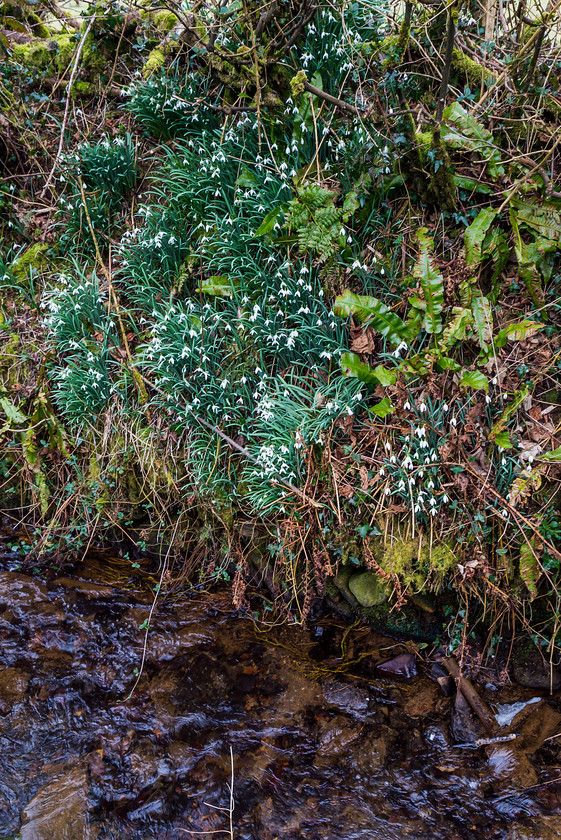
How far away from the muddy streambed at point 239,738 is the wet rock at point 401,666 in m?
0.02

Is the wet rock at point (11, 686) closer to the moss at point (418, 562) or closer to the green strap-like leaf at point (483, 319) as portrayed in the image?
the moss at point (418, 562)

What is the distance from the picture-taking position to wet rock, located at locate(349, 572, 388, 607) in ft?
10.3

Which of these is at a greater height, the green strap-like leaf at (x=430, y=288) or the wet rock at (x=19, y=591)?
the green strap-like leaf at (x=430, y=288)

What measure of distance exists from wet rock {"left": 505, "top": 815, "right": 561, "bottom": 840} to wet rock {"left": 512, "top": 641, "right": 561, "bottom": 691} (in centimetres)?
67

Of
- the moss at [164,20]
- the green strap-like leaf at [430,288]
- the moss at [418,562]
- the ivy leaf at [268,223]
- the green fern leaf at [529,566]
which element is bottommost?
the moss at [418,562]

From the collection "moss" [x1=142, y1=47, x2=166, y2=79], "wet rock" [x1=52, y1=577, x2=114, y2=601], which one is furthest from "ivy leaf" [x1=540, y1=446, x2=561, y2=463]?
"moss" [x1=142, y1=47, x2=166, y2=79]

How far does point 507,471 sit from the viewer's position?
2770mm

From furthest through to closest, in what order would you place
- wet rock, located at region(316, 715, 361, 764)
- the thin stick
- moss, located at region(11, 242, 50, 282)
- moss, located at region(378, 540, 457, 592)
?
moss, located at region(11, 242, 50, 282), the thin stick, moss, located at region(378, 540, 457, 592), wet rock, located at region(316, 715, 361, 764)

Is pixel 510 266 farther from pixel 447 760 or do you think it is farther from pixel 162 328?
pixel 447 760

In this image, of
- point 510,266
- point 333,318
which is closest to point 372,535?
point 333,318

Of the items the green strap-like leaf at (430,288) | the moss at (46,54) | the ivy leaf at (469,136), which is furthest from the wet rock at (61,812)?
the moss at (46,54)

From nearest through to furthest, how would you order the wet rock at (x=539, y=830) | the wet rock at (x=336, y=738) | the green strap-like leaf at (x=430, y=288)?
1. the wet rock at (x=539, y=830)
2. the wet rock at (x=336, y=738)
3. the green strap-like leaf at (x=430, y=288)

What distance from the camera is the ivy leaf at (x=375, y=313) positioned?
2.98 m

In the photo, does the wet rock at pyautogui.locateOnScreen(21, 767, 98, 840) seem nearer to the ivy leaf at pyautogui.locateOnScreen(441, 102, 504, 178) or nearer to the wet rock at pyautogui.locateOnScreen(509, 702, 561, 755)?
the wet rock at pyautogui.locateOnScreen(509, 702, 561, 755)
